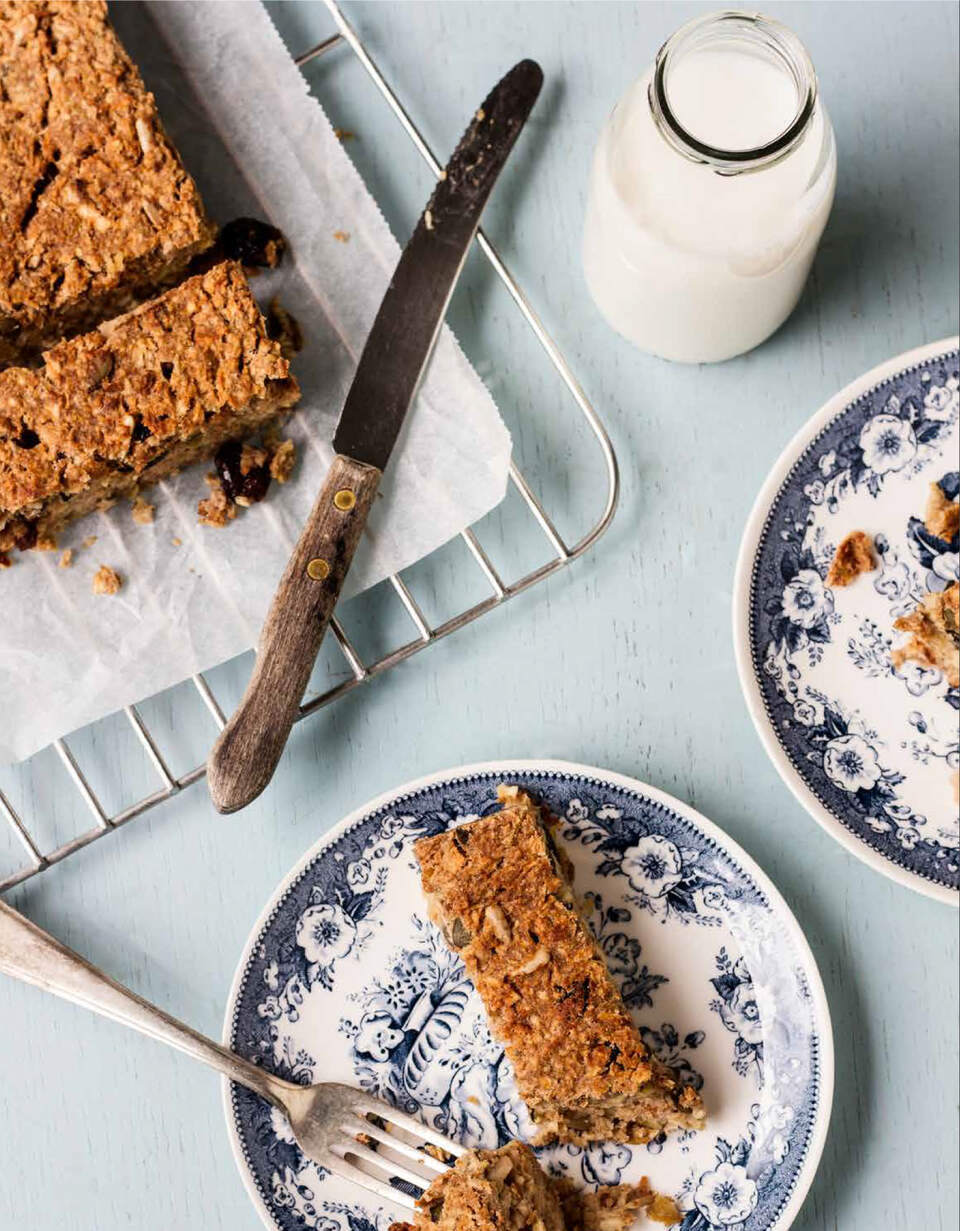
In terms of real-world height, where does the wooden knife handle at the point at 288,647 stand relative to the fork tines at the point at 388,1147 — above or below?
above

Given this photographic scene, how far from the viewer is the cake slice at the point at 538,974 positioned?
2.43 meters

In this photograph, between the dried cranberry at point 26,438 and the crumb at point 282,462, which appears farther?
the crumb at point 282,462

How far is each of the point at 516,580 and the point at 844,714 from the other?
75cm

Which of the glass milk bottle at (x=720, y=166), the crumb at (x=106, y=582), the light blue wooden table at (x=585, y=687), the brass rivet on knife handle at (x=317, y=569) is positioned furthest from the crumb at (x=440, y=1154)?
the glass milk bottle at (x=720, y=166)

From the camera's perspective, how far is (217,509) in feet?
8.50

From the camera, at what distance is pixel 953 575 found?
106 inches

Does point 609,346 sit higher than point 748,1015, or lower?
higher

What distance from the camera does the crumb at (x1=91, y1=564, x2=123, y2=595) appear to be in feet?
8.41

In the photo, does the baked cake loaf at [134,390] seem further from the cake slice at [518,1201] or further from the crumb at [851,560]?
the cake slice at [518,1201]

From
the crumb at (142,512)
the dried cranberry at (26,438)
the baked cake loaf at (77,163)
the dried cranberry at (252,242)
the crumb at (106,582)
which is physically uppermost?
the baked cake loaf at (77,163)

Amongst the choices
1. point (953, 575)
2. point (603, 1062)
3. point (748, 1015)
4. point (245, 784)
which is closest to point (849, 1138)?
point (748, 1015)

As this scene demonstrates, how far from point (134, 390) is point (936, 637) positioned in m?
1.72

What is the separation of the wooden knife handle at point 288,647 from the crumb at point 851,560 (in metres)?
1.00

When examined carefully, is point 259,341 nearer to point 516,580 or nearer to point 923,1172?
point 516,580
